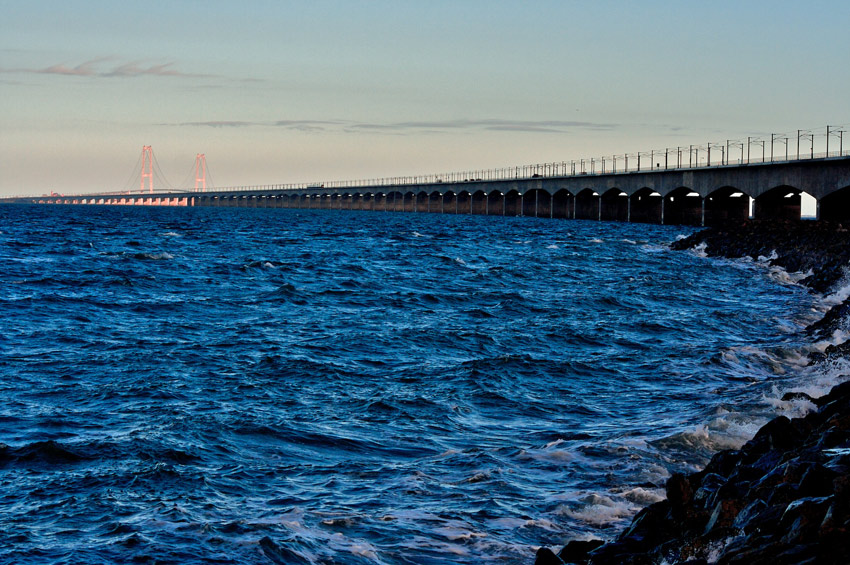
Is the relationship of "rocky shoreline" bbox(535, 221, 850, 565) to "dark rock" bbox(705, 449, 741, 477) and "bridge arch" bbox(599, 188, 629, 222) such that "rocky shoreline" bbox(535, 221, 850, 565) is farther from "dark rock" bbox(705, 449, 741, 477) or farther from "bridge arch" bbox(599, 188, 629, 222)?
"bridge arch" bbox(599, 188, 629, 222)

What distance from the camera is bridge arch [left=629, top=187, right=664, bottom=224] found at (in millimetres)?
109312

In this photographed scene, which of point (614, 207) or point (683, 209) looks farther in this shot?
point (614, 207)

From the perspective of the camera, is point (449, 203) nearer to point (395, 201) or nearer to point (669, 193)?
point (395, 201)

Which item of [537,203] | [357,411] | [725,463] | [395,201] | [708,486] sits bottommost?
[357,411]

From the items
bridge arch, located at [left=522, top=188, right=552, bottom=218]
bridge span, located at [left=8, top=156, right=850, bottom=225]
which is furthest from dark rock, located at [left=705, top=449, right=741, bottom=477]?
bridge arch, located at [left=522, top=188, right=552, bottom=218]

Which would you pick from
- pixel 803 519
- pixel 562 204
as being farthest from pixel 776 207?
pixel 803 519

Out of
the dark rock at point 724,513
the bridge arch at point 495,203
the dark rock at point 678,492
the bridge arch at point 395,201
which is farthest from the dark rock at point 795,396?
the bridge arch at point 395,201

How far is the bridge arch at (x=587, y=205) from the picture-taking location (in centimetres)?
12225

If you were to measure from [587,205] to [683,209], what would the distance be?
83.4ft

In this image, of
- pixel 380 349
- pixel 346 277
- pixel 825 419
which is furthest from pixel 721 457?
pixel 346 277

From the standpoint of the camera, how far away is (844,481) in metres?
7.47

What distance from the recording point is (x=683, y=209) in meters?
101

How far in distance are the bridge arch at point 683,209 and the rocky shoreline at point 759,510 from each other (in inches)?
3525

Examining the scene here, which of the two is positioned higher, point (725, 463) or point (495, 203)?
point (495, 203)
